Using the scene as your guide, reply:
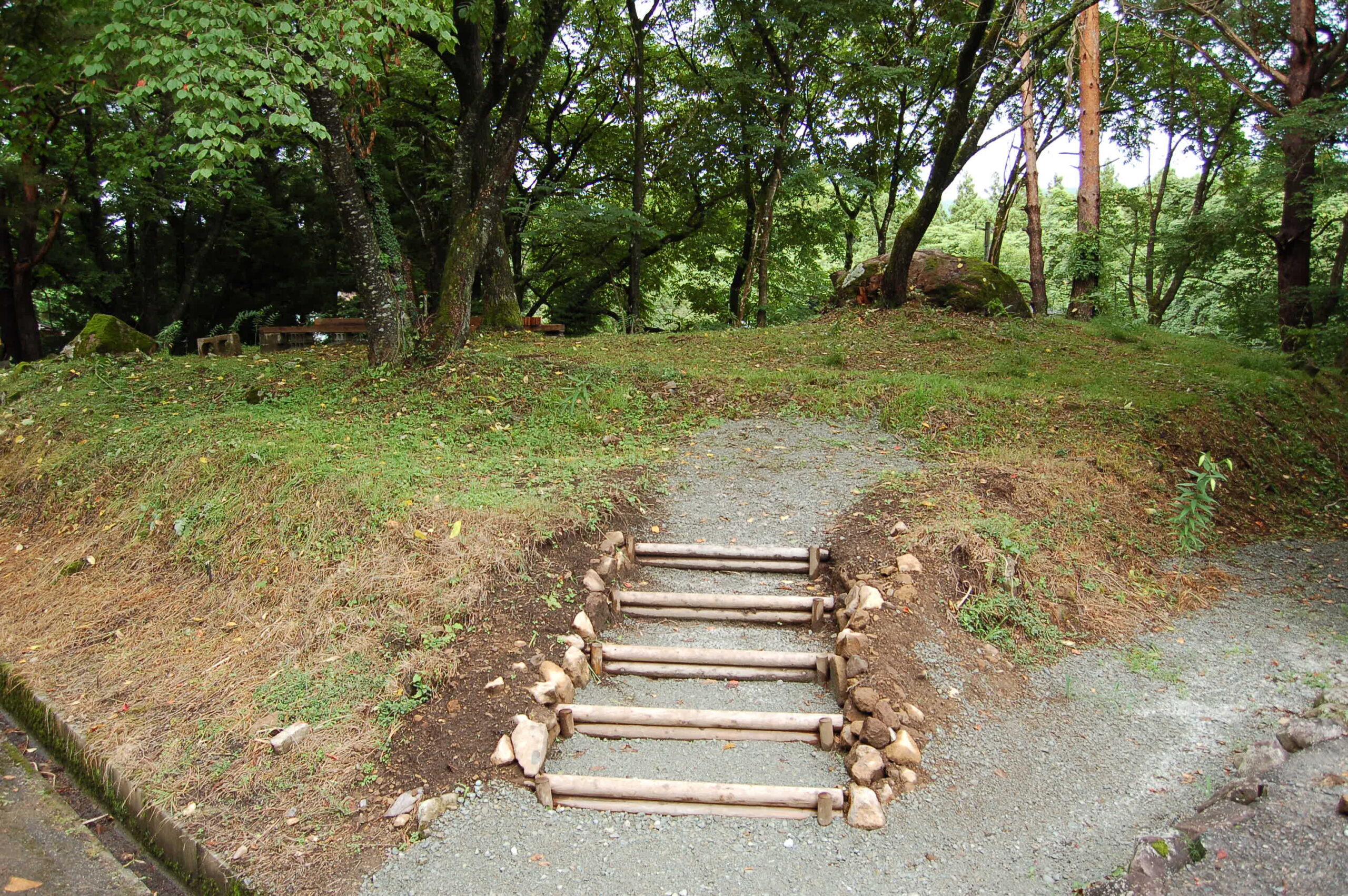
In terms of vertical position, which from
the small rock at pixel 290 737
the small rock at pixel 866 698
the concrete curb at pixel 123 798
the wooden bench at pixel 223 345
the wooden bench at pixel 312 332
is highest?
the wooden bench at pixel 312 332

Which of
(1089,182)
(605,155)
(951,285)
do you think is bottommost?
(951,285)

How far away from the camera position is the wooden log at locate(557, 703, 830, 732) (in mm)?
4039

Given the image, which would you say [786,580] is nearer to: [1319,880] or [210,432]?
[1319,880]

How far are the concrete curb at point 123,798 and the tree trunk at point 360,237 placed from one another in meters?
4.71

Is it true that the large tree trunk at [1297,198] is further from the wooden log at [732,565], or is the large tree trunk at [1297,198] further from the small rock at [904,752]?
the small rock at [904,752]

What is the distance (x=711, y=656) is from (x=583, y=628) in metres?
0.80

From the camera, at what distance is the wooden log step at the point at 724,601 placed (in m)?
4.98

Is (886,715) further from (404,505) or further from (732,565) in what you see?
(404,505)

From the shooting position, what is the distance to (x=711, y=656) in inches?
179

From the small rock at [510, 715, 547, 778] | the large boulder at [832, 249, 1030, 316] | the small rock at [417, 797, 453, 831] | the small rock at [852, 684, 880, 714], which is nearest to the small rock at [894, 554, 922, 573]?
the small rock at [852, 684, 880, 714]

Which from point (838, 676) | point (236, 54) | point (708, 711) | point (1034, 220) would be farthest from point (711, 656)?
point (1034, 220)

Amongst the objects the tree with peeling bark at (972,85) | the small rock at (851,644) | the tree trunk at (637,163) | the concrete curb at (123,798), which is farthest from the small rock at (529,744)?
the tree trunk at (637,163)

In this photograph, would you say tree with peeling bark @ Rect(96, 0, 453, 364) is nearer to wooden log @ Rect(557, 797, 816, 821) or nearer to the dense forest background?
the dense forest background

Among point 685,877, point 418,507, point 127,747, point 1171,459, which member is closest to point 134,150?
point 418,507
